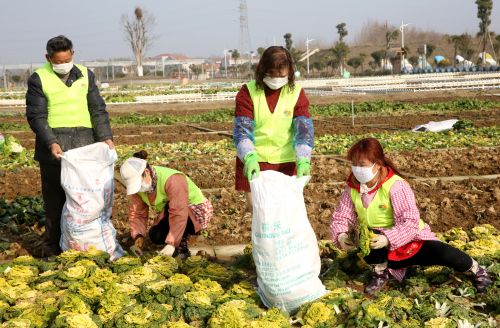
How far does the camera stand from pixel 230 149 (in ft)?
31.0

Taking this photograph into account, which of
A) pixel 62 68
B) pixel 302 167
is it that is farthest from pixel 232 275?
pixel 62 68

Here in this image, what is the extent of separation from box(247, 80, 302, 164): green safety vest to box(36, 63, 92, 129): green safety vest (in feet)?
5.01

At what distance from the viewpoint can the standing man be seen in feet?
12.0

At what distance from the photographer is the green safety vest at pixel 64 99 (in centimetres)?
370

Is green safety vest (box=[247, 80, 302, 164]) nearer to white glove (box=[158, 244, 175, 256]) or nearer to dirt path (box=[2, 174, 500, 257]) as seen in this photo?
white glove (box=[158, 244, 175, 256])

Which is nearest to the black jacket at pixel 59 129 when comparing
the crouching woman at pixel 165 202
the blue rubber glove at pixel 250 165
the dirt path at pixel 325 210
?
the crouching woman at pixel 165 202

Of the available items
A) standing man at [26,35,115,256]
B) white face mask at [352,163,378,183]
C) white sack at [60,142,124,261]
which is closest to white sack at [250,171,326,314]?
white face mask at [352,163,378,183]

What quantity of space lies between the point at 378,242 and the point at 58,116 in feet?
8.87

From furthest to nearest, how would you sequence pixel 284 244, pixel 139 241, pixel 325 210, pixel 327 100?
pixel 327 100
pixel 325 210
pixel 139 241
pixel 284 244

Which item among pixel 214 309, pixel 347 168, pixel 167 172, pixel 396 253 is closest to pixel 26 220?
pixel 167 172

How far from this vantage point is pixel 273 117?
317cm

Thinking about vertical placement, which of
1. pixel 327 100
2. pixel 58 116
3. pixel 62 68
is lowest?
pixel 58 116

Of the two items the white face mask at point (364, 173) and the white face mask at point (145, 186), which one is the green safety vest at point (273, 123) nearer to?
the white face mask at point (364, 173)

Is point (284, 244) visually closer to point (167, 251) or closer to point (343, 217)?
point (343, 217)
